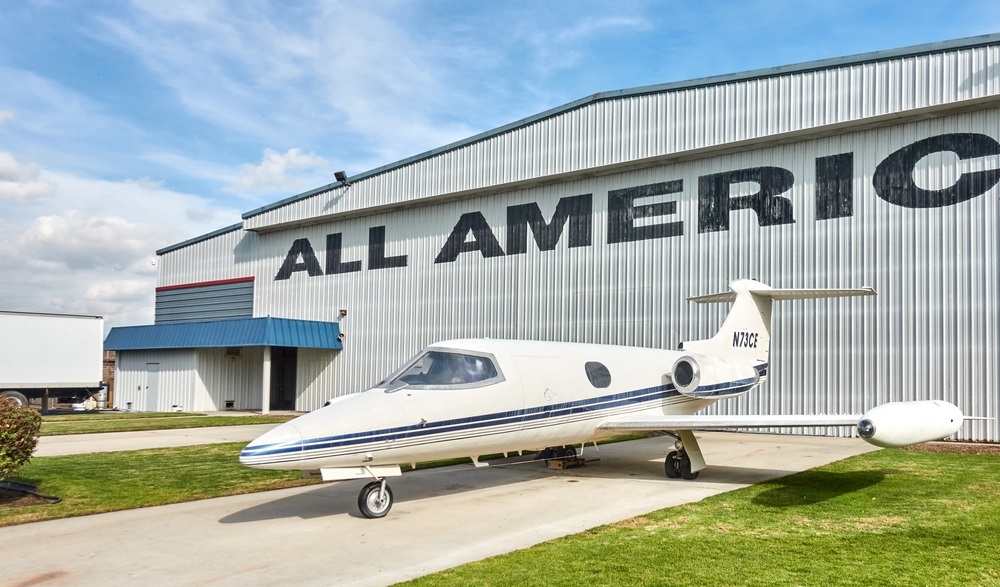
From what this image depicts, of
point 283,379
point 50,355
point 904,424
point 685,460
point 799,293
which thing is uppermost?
point 799,293

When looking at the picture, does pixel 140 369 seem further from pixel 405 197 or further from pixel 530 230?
pixel 530 230

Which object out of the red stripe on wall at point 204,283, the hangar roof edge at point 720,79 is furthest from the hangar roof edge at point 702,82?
the red stripe on wall at point 204,283

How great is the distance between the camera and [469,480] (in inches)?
523

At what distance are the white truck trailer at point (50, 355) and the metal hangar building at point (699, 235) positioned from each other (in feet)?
12.4

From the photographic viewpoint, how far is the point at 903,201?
19.1 m

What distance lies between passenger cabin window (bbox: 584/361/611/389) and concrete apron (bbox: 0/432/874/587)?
173cm

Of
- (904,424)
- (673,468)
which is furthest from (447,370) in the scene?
(904,424)

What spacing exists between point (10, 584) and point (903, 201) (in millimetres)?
20012

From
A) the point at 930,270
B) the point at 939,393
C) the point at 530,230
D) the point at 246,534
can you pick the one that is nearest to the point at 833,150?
the point at 930,270

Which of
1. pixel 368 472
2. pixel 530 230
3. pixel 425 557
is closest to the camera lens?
pixel 425 557

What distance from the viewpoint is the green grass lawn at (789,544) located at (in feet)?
22.3

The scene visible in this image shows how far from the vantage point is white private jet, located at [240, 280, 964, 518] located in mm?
9328

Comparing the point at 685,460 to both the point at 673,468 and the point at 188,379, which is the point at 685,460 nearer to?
the point at 673,468

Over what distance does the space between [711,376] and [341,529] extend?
8.73 m
